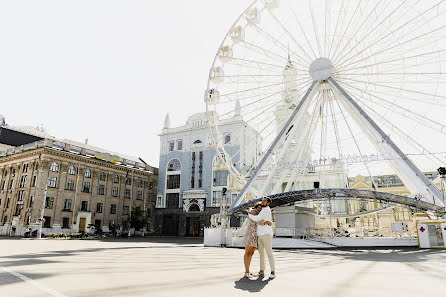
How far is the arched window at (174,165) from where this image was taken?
61.6 metres

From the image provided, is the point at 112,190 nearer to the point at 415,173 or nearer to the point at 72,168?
the point at 72,168

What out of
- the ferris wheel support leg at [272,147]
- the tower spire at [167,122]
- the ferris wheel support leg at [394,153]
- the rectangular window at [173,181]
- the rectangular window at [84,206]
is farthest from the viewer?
the tower spire at [167,122]

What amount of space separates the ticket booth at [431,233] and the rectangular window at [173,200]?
44.1 metres

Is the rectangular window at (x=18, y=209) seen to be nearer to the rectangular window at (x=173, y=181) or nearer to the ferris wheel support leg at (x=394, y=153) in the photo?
the rectangular window at (x=173, y=181)

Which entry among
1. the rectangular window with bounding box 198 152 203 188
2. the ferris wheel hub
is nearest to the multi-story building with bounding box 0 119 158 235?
the rectangular window with bounding box 198 152 203 188

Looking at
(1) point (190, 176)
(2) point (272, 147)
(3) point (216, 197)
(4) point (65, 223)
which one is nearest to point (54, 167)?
(4) point (65, 223)

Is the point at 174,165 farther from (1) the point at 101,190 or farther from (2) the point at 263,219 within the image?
(2) the point at 263,219

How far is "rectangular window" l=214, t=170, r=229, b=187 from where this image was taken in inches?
2168

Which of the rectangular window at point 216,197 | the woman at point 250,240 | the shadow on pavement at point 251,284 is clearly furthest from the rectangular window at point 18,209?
the shadow on pavement at point 251,284

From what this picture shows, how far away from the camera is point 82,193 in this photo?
51.9 meters

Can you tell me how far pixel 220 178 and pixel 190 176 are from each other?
6.82m

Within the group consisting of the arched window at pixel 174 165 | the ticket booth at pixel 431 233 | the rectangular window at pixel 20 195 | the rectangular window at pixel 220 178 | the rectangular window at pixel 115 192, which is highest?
the arched window at pixel 174 165

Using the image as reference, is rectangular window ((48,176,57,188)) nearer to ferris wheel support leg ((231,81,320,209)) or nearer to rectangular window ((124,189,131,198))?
rectangular window ((124,189,131,198))

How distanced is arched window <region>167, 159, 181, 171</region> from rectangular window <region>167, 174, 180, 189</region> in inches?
57.5
